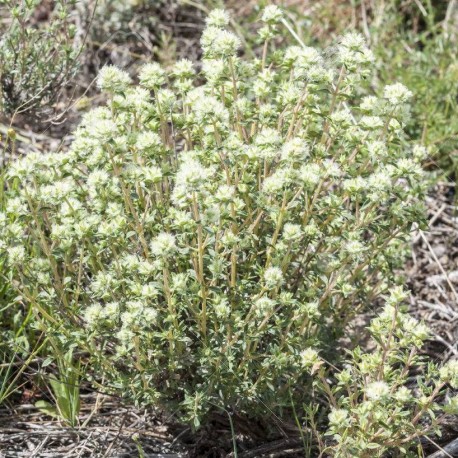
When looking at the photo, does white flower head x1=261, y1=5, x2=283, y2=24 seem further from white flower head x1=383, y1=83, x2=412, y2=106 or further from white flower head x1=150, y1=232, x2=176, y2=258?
white flower head x1=150, y1=232, x2=176, y2=258

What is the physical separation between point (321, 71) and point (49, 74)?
69.2 inches

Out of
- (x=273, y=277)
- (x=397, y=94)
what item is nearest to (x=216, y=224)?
(x=273, y=277)

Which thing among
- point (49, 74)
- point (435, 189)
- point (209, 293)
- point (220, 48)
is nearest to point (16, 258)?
point (209, 293)

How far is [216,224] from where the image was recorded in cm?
283

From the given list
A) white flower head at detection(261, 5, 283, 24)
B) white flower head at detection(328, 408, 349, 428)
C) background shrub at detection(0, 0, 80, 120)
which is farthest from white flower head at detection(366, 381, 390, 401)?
background shrub at detection(0, 0, 80, 120)

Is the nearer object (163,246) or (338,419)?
(163,246)

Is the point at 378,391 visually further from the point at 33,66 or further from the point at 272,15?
the point at 33,66

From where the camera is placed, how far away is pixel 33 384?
11.5ft

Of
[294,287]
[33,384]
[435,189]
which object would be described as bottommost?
[33,384]

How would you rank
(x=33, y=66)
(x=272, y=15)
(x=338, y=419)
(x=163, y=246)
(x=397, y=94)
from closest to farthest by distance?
(x=163, y=246) → (x=338, y=419) → (x=397, y=94) → (x=272, y=15) → (x=33, y=66)

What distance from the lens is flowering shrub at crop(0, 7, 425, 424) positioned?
8.71 ft

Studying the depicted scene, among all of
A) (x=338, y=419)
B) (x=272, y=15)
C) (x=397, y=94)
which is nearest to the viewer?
(x=338, y=419)

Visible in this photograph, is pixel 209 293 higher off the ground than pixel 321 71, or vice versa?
pixel 321 71

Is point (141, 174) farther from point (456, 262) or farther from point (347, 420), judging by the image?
point (456, 262)
